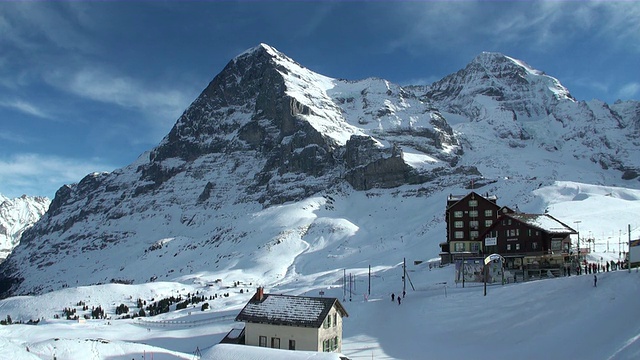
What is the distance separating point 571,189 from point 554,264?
93.2 m

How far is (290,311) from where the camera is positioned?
39094 millimetres

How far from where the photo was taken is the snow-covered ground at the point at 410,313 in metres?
36.6

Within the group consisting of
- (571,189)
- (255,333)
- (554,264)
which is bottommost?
(255,333)

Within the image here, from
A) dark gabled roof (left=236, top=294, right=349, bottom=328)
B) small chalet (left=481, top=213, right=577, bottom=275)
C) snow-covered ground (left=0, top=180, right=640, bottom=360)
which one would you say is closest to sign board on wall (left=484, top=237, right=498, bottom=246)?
small chalet (left=481, top=213, right=577, bottom=275)

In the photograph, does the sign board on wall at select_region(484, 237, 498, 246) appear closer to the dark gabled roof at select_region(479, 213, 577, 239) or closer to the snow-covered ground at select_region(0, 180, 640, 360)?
the dark gabled roof at select_region(479, 213, 577, 239)

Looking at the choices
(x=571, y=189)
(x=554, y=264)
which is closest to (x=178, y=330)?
(x=554, y=264)

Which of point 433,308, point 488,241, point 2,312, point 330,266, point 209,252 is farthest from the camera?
point 209,252

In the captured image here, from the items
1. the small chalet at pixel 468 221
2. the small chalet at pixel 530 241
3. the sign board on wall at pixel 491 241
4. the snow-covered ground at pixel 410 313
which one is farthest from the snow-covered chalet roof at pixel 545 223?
the small chalet at pixel 468 221

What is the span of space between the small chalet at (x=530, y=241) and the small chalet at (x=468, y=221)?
10.9 metres

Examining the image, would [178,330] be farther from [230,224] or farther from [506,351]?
[230,224]

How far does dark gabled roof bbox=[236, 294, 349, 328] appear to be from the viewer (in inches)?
1494

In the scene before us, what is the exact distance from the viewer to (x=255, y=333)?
39.4 m

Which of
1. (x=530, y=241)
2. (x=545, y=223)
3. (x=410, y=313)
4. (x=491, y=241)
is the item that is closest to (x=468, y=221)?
(x=491, y=241)

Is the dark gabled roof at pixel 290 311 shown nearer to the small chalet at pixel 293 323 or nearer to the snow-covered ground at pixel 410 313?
the small chalet at pixel 293 323
